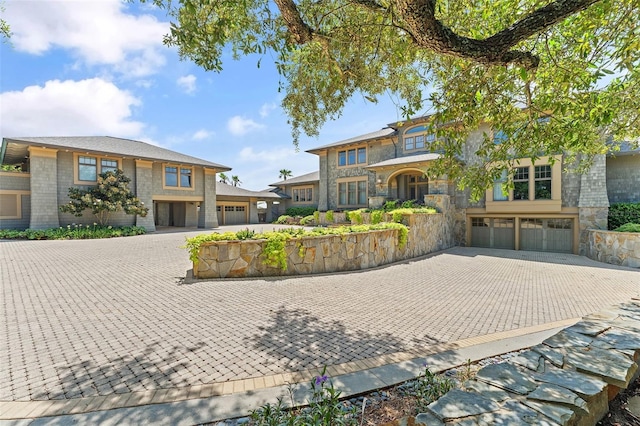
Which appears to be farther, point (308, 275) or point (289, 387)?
point (308, 275)

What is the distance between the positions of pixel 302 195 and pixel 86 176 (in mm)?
19092

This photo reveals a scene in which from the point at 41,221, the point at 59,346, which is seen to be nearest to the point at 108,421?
the point at 59,346

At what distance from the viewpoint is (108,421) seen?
2.52m

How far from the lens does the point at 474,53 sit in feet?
12.5

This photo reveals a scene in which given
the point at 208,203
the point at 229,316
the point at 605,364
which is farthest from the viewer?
the point at 208,203

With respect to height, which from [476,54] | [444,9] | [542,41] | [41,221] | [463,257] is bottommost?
[463,257]

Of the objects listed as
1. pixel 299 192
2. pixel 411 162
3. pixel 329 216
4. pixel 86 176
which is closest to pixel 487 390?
pixel 411 162

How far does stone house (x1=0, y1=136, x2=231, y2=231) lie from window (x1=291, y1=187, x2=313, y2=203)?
9042 millimetres

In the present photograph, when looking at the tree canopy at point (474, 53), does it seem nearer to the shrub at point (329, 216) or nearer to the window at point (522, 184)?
the window at point (522, 184)

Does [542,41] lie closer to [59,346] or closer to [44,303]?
[59,346]

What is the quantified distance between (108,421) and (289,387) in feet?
5.55

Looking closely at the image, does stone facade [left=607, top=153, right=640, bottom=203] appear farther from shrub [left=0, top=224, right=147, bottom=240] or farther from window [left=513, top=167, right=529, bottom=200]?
shrub [left=0, top=224, right=147, bottom=240]

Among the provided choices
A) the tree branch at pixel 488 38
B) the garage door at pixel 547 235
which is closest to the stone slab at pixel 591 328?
the tree branch at pixel 488 38

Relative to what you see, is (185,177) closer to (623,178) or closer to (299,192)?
(299,192)
